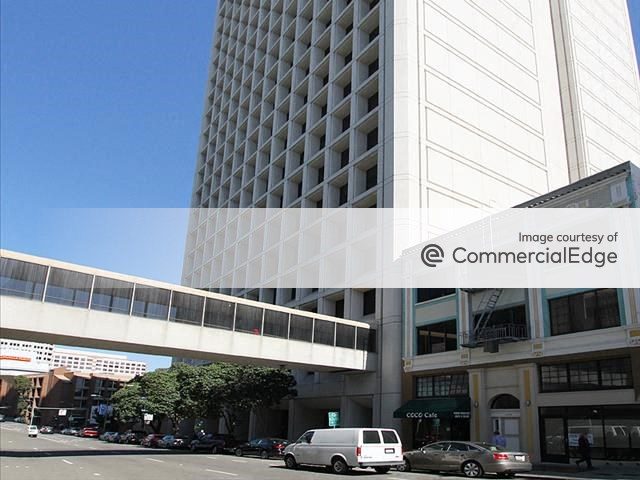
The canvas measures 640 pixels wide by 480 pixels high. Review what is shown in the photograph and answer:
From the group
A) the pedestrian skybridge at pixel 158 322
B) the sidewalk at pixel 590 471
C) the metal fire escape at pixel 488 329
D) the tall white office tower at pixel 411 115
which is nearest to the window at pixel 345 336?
the pedestrian skybridge at pixel 158 322

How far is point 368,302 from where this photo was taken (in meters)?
41.2

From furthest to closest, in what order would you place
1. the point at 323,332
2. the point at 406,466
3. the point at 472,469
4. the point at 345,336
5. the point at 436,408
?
the point at 345,336, the point at 323,332, the point at 436,408, the point at 406,466, the point at 472,469

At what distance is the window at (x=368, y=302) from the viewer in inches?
1598

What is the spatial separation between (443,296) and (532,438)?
9.32 metres

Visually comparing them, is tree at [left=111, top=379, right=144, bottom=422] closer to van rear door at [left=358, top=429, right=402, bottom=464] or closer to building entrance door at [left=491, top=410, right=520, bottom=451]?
building entrance door at [left=491, top=410, right=520, bottom=451]

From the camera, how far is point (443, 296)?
107ft

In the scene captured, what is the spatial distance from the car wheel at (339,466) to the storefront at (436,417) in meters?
10.8

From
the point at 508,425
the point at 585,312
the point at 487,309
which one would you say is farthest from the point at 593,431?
the point at 487,309

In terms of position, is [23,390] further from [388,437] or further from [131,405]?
[388,437]

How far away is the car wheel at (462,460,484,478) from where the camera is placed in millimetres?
20312

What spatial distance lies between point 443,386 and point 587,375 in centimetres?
890

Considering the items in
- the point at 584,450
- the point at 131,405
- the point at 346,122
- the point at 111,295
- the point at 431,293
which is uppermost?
the point at 346,122

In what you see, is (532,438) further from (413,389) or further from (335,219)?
(335,219)

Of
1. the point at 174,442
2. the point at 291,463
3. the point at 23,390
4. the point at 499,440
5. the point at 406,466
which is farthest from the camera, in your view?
the point at 23,390
